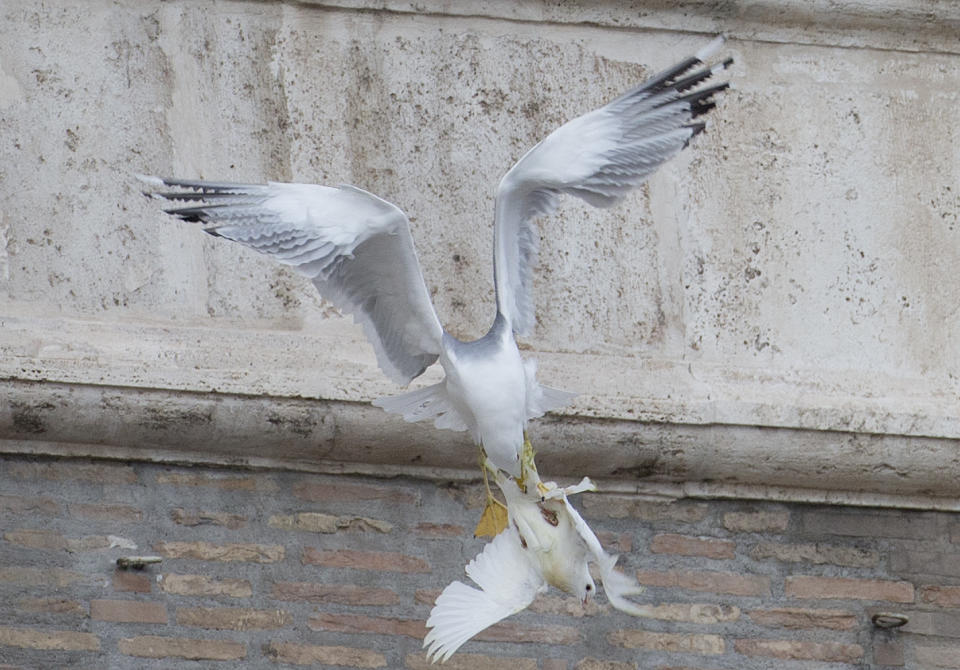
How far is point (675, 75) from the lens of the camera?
165 inches

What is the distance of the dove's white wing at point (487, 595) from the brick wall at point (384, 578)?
0.54 meters

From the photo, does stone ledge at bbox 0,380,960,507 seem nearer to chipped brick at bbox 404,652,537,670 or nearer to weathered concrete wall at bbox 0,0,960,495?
weathered concrete wall at bbox 0,0,960,495

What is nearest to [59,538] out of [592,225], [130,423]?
[130,423]

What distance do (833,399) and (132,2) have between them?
1.64 meters


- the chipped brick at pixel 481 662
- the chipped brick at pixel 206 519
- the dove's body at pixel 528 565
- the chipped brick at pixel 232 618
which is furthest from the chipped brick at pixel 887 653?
the chipped brick at pixel 206 519

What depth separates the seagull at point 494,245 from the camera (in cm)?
402

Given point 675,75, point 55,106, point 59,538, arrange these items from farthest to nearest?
point 55,106 < point 59,538 < point 675,75

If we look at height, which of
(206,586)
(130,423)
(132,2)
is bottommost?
(206,586)

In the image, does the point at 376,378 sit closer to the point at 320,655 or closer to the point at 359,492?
the point at 359,492

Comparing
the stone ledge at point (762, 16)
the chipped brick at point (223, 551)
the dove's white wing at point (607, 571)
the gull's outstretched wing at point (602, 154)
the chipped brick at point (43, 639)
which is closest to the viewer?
the dove's white wing at point (607, 571)

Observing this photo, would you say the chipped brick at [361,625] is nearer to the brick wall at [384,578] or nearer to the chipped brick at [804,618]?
the brick wall at [384,578]

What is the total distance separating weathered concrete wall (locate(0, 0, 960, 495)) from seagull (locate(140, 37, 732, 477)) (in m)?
0.48

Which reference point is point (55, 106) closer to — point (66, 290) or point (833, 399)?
point (66, 290)

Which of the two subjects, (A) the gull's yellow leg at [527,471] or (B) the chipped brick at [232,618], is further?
(B) the chipped brick at [232,618]
